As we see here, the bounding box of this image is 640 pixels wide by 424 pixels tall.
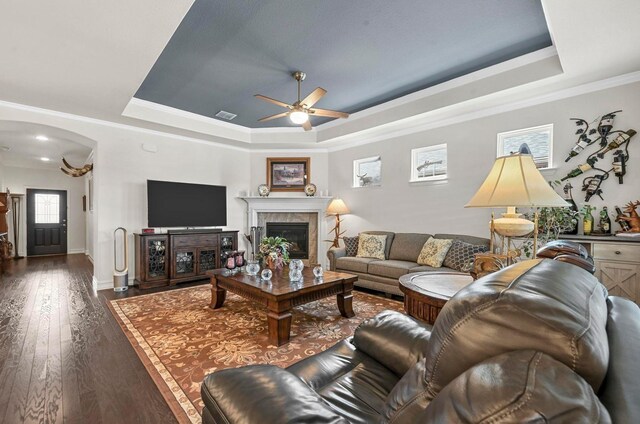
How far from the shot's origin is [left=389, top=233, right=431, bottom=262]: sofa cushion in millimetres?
4465

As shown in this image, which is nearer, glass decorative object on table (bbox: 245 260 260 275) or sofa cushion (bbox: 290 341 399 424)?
sofa cushion (bbox: 290 341 399 424)

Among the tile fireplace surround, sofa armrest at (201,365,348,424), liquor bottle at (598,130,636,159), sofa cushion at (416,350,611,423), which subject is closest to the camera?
sofa cushion at (416,350,611,423)

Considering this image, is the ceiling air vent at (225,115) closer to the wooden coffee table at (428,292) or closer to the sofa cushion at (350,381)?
the wooden coffee table at (428,292)

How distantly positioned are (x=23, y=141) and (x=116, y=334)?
5.19 m

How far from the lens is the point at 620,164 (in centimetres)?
313

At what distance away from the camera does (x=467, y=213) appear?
425 cm

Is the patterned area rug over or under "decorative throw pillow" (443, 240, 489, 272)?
under

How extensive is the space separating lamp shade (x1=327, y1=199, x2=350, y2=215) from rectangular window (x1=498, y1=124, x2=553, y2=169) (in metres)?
2.60

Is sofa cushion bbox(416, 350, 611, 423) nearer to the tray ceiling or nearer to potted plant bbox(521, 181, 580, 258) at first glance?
the tray ceiling

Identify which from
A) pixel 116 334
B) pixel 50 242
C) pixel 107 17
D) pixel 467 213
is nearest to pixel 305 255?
pixel 467 213

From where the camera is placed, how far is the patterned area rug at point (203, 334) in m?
2.13

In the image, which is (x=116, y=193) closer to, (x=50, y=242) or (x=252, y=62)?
(x=252, y=62)

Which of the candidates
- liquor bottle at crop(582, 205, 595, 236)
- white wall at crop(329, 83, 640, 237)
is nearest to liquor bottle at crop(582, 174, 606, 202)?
white wall at crop(329, 83, 640, 237)

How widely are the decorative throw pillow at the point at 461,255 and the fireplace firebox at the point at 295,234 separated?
3.03m
